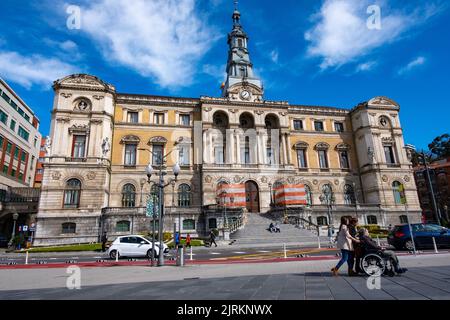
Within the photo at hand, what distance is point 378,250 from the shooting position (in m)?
7.80

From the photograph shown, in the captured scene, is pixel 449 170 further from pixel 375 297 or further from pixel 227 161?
pixel 375 297

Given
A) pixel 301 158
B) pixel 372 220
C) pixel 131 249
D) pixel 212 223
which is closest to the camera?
pixel 131 249

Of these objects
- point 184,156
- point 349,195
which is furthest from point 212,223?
point 349,195

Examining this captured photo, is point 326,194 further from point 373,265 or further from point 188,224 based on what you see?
point 373,265

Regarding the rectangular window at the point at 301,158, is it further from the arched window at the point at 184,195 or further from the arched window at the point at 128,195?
the arched window at the point at 128,195

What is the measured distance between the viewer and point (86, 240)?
30.2m

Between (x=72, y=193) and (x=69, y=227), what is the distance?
12.5 ft

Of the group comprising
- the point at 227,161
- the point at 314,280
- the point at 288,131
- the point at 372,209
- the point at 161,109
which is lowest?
the point at 314,280

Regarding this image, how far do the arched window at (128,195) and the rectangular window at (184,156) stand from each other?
277 inches

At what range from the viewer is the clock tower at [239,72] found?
40531 millimetres

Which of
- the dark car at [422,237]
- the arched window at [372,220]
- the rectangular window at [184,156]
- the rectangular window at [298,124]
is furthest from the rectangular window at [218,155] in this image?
the dark car at [422,237]
